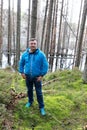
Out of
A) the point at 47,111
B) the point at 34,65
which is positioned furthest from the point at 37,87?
the point at 47,111

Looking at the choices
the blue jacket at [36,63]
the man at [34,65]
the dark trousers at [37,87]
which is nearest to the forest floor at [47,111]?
the dark trousers at [37,87]

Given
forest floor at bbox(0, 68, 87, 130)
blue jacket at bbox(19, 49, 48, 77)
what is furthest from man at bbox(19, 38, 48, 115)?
forest floor at bbox(0, 68, 87, 130)

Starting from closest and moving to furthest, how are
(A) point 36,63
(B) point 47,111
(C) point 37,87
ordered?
(A) point 36,63
(C) point 37,87
(B) point 47,111

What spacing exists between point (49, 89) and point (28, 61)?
2188 mm

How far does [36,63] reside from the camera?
4.50 metres

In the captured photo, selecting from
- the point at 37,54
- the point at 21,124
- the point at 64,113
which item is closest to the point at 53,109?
the point at 64,113

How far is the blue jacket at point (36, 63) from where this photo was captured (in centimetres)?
448

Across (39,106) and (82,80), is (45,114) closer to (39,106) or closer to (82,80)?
(39,106)

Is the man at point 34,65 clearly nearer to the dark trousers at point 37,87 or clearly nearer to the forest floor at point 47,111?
the dark trousers at point 37,87

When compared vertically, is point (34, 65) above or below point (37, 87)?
above

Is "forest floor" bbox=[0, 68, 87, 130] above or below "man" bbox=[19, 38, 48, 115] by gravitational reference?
below

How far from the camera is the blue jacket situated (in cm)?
448

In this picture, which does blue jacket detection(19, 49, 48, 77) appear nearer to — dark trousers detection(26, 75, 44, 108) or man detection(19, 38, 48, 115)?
man detection(19, 38, 48, 115)

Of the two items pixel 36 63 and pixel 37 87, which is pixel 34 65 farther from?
pixel 37 87
